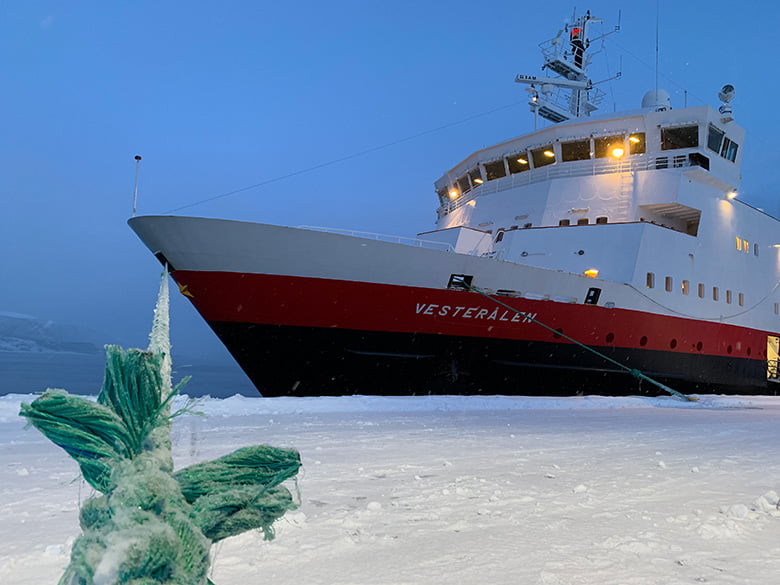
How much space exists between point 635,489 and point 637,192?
1201 cm

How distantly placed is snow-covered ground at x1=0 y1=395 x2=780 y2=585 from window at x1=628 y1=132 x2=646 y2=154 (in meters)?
9.91

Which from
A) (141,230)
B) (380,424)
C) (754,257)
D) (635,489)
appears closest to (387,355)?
(380,424)

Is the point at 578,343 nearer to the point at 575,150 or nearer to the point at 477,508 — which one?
the point at 575,150

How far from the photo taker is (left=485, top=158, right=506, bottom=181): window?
1534 centimetres

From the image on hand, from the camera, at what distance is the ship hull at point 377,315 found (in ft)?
29.2

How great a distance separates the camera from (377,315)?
30.9 ft

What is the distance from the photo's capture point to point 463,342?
33.4 ft

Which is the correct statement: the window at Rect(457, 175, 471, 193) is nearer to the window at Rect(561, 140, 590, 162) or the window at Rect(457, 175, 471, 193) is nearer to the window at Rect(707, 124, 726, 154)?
the window at Rect(561, 140, 590, 162)

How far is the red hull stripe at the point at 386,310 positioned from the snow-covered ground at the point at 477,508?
3.35 meters

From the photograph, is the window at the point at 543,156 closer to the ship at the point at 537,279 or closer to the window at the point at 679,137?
the ship at the point at 537,279

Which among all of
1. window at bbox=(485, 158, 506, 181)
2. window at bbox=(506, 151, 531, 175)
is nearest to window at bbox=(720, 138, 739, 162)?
window at bbox=(506, 151, 531, 175)

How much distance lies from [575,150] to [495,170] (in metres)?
2.32

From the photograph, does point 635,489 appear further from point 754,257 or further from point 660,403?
point 754,257

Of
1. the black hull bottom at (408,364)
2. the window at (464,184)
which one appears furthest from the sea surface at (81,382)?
the window at (464,184)
